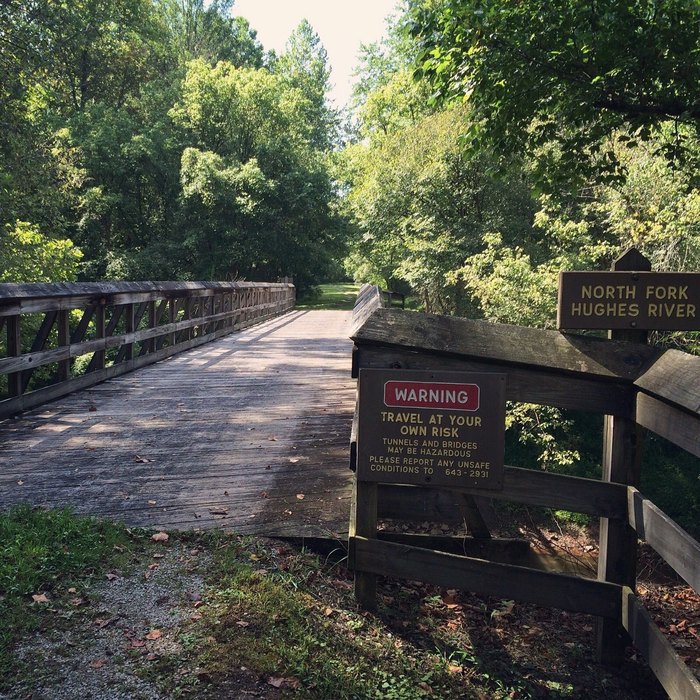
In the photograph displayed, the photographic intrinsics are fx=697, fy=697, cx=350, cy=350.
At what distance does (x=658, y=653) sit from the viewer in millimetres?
3020

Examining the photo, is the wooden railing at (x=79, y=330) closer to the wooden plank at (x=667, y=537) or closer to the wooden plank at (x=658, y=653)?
the wooden plank at (x=667, y=537)

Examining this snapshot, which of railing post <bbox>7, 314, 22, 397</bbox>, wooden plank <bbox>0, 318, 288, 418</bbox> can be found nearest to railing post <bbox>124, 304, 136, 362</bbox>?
wooden plank <bbox>0, 318, 288, 418</bbox>

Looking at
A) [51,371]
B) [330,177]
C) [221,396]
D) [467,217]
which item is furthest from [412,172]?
[330,177]

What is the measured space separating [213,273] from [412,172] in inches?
708

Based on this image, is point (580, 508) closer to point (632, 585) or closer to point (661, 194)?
point (632, 585)

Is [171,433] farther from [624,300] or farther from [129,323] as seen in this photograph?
[624,300]

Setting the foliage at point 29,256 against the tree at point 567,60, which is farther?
the foliage at point 29,256

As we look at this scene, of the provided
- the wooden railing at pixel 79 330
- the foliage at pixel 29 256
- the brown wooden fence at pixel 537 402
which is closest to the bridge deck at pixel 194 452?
the wooden railing at pixel 79 330

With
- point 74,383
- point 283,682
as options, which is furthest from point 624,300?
point 74,383

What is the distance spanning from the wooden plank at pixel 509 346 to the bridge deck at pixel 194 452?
1353 mm

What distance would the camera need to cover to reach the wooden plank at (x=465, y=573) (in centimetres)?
353

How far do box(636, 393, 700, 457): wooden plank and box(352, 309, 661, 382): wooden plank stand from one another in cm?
16

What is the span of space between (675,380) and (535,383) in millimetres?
695

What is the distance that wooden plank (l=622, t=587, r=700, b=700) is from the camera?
109 inches
